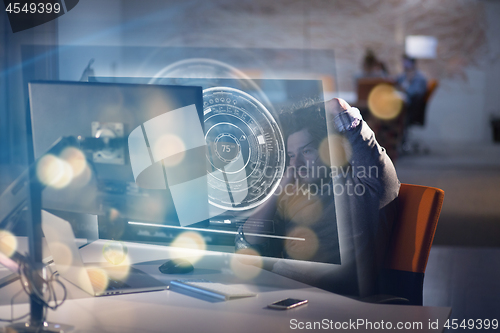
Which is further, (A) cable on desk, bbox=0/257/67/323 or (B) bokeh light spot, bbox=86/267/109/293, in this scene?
(B) bokeh light spot, bbox=86/267/109/293

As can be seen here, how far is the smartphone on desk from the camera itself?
86cm

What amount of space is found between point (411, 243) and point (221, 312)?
59cm

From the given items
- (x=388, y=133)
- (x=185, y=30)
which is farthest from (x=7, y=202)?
(x=185, y=30)

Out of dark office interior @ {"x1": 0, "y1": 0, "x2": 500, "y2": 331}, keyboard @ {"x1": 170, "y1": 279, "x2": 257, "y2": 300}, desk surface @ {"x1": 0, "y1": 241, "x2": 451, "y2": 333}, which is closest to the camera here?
desk surface @ {"x1": 0, "y1": 241, "x2": 451, "y2": 333}

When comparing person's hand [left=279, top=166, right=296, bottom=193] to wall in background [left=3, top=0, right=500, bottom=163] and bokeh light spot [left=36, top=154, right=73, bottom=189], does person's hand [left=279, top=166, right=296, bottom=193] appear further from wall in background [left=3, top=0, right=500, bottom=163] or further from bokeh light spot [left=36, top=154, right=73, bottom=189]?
wall in background [left=3, top=0, right=500, bottom=163]

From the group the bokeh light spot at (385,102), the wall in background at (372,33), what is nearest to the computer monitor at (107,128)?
the bokeh light spot at (385,102)

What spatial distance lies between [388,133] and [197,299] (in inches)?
218

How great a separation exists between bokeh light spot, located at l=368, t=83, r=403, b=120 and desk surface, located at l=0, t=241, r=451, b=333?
546 cm

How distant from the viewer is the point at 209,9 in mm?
8492

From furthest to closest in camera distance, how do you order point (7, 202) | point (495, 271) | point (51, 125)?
point (495, 271)
point (51, 125)
point (7, 202)

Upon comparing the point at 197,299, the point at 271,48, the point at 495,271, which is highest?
the point at 271,48

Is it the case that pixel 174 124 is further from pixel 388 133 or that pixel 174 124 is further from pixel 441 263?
pixel 388 133

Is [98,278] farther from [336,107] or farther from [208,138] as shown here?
[336,107]
